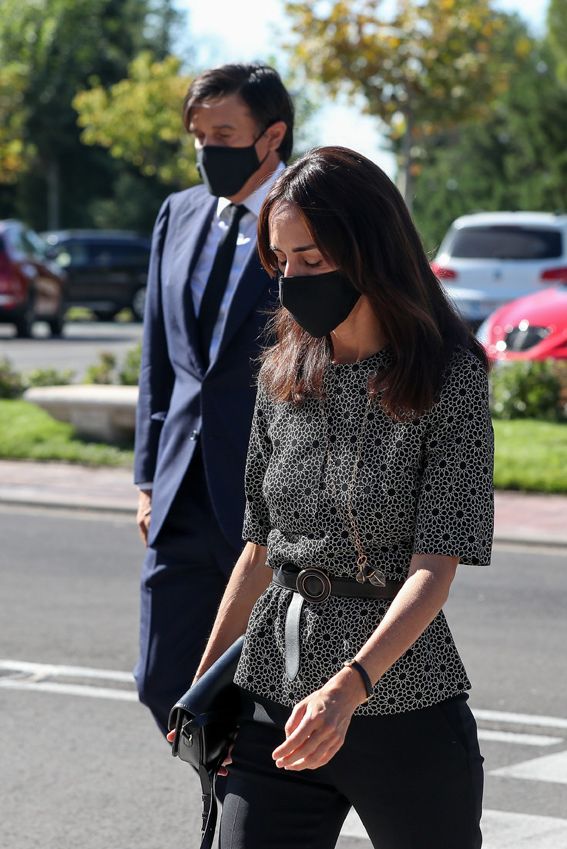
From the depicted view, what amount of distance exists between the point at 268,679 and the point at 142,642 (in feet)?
4.12

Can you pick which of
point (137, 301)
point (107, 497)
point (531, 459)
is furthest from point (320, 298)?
Answer: point (137, 301)

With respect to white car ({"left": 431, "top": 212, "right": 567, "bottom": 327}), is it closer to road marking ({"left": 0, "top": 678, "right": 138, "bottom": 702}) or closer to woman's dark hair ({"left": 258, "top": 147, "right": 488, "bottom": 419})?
road marking ({"left": 0, "top": 678, "right": 138, "bottom": 702})

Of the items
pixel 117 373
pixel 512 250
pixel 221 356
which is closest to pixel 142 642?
pixel 221 356

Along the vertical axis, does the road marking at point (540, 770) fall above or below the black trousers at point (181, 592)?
below

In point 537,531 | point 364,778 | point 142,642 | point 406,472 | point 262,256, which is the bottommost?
point 537,531

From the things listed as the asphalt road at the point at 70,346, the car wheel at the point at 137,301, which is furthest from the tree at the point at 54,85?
the asphalt road at the point at 70,346

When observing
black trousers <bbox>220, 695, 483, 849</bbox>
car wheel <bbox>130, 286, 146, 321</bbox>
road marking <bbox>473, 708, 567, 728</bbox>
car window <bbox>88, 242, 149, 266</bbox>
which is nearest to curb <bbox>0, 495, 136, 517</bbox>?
road marking <bbox>473, 708, 567, 728</bbox>

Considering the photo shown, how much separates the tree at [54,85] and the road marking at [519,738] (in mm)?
45772

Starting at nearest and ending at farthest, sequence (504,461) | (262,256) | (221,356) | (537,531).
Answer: (262,256) → (221,356) → (537,531) → (504,461)

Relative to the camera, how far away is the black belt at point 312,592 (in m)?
2.60

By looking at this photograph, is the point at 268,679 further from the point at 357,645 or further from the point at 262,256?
the point at 262,256

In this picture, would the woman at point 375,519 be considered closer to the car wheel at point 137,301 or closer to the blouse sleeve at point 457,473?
the blouse sleeve at point 457,473

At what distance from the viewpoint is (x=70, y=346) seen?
25484mm

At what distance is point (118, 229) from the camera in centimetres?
5828
